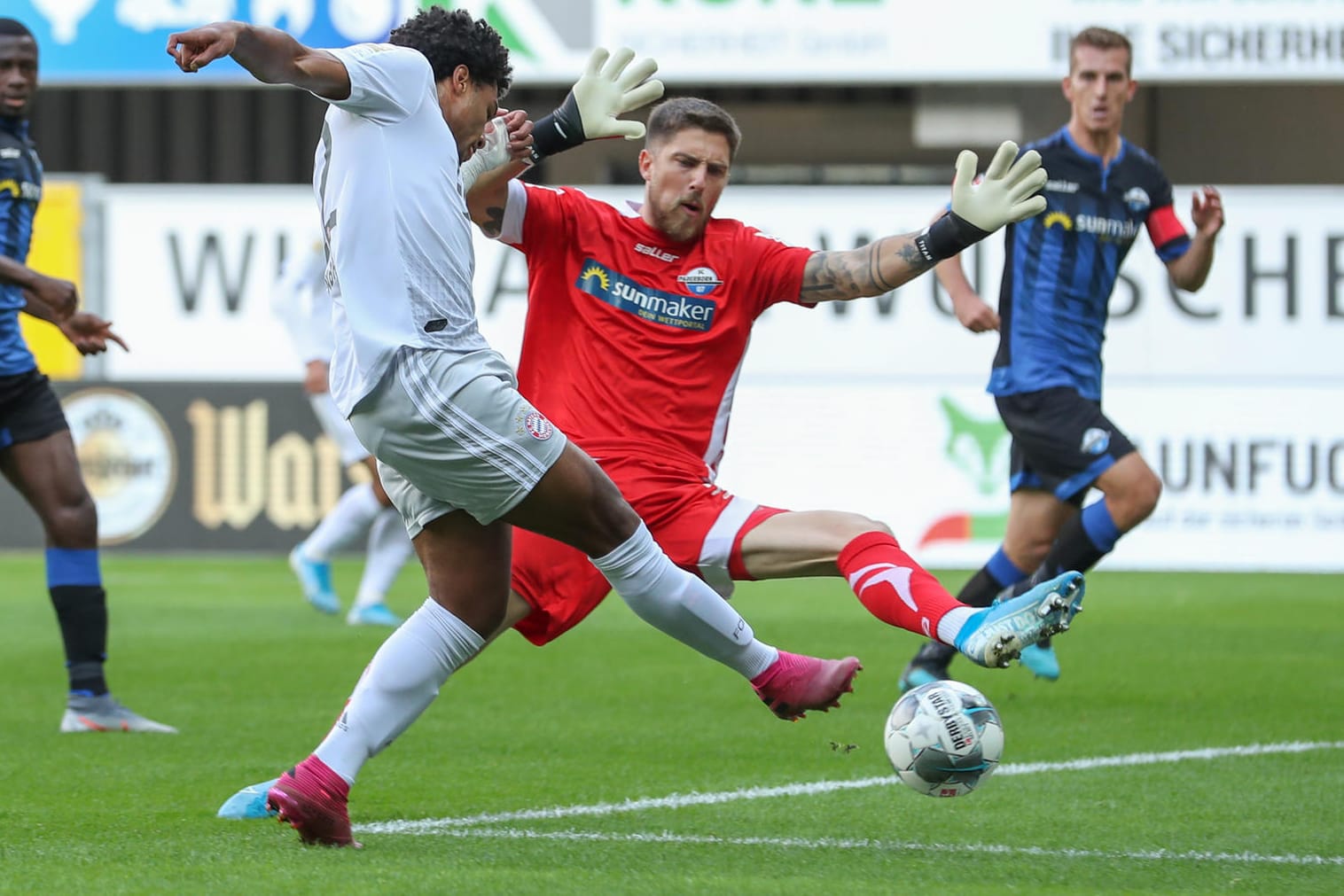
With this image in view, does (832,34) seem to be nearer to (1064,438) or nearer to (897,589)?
(1064,438)

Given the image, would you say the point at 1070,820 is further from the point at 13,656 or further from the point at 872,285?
the point at 13,656

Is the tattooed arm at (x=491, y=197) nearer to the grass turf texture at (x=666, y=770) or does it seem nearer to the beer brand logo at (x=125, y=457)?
the grass turf texture at (x=666, y=770)

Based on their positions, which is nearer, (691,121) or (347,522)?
(691,121)

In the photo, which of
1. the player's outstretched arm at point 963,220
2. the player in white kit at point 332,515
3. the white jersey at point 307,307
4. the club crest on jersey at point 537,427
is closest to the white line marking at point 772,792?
the club crest on jersey at point 537,427

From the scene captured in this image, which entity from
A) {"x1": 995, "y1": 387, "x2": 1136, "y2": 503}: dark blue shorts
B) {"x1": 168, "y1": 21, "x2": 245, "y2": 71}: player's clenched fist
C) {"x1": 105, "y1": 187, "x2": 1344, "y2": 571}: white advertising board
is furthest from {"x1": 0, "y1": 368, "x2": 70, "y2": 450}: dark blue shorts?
{"x1": 105, "y1": 187, "x2": 1344, "y2": 571}: white advertising board

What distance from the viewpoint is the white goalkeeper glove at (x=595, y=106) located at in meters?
4.94

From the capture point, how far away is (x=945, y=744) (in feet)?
14.1

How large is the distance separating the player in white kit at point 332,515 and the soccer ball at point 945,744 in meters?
5.11

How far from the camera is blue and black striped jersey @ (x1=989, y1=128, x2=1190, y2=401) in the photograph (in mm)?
7055

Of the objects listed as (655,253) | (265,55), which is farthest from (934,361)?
(265,55)

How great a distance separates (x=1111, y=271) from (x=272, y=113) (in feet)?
39.9

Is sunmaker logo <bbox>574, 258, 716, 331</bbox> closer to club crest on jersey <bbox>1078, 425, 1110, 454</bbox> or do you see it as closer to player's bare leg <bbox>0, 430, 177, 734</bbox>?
player's bare leg <bbox>0, 430, 177, 734</bbox>

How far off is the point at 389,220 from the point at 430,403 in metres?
0.39

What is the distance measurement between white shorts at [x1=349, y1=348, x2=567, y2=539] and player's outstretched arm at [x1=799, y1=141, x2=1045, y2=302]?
1.11 m
